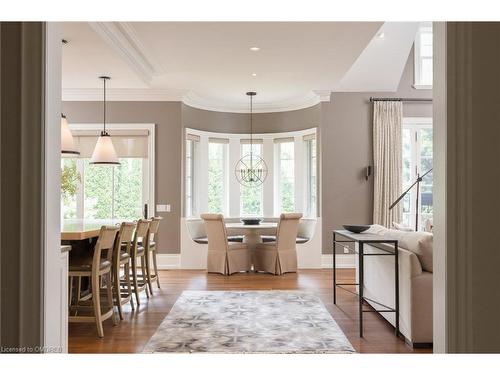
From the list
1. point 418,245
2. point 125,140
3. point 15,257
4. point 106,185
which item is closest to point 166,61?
point 125,140

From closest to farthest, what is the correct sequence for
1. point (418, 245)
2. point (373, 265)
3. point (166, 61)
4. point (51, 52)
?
point (51, 52) < point (418, 245) < point (373, 265) < point (166, 61)

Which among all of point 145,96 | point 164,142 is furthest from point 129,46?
point 164,142

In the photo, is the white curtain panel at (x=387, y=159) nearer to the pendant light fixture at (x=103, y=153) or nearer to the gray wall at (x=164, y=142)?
the gray wall at (x=164, y=142)

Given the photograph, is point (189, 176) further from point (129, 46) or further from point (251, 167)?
point (129, 46)

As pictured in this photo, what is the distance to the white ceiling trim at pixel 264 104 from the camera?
7364 millimetres

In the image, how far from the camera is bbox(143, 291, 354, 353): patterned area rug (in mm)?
3330

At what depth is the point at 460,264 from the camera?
162 centimetres

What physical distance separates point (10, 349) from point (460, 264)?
66.4 inches

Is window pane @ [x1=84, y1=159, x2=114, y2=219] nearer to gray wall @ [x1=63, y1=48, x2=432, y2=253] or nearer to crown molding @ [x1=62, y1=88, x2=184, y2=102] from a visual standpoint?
gray wall @ [x1=63, y1=48, x2=432, y2=253]

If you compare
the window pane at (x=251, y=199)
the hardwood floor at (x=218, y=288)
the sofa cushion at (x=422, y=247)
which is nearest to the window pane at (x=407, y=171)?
the hardwood floor at (x=218, y=288)

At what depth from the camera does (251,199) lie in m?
8.41

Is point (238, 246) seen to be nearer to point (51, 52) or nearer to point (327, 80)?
point (327, 80)

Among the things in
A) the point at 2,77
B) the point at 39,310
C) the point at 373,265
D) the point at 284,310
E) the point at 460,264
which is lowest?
the point at 284,310

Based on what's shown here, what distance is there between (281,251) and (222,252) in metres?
0.88
